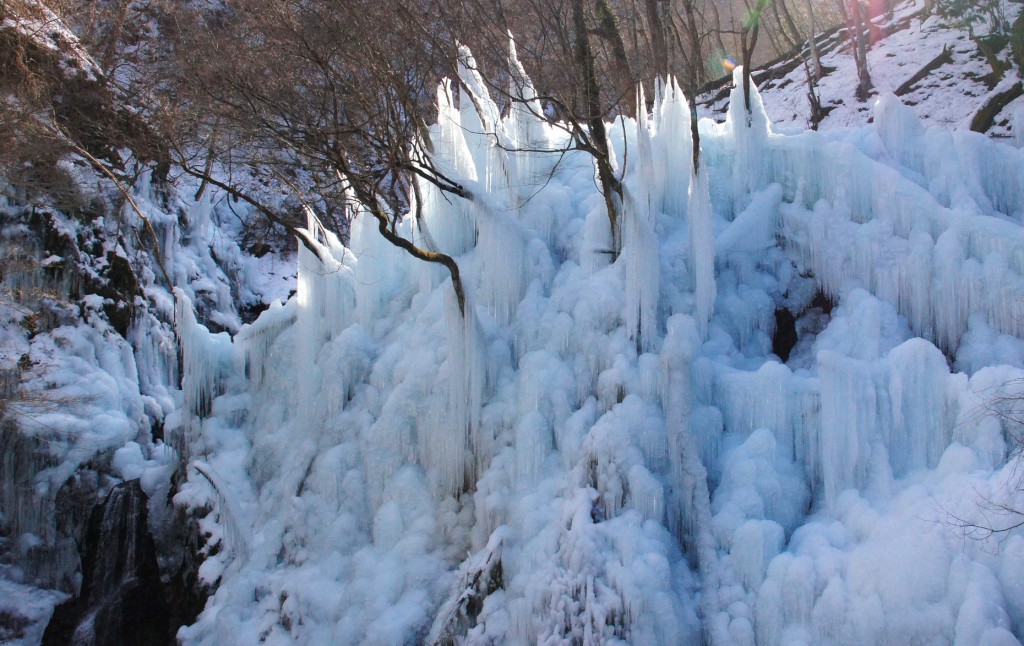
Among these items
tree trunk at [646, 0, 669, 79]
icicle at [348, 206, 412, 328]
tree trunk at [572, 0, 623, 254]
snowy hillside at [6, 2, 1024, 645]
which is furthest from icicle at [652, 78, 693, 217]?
icicle at [348, 206, 412, 328]

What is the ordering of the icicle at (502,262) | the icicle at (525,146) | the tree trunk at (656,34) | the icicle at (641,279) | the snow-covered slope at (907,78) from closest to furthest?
the icicle at (641,279) < the tree trunk at (656,34) < the icicle at (502,262) < the icicle at (525,146) < the snow-covered slope at (907,78)

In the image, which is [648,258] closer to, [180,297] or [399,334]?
[399,334]

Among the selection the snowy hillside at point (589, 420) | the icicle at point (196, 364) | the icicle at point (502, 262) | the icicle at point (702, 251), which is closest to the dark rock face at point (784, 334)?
the snowy hillside at point (589, 420)

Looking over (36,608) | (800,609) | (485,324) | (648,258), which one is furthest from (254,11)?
(800,609)

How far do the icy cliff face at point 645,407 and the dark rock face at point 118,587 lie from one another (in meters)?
1.12

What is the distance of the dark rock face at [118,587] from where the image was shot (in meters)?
9.09

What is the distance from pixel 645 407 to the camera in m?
6.91

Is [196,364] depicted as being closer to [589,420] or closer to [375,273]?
[375,273]

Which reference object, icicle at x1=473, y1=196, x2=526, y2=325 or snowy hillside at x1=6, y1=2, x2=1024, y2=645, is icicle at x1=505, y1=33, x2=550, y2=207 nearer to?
snowy hillside at x1=6, y1=2, x2=1024, y2=645

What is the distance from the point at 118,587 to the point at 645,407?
673 cm

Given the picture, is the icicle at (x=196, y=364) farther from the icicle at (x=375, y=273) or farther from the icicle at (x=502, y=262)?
the icicle at (x=502, y=262)

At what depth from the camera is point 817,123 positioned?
48.8 feet

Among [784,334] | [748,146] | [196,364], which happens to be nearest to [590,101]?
[748,146]

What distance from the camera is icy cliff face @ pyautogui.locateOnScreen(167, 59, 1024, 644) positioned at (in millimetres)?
5742
